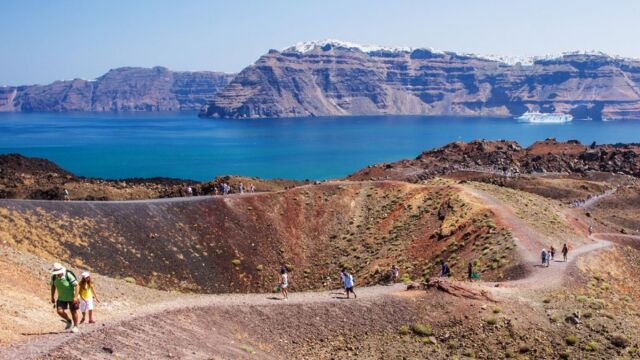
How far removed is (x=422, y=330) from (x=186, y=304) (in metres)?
11.9

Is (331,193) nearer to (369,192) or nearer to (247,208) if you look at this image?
(369,192)

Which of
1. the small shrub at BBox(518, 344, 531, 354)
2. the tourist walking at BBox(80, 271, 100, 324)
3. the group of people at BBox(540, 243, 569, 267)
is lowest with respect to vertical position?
the small shrub at BBox(518, 344, 531, 354)

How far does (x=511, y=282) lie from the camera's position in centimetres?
4009

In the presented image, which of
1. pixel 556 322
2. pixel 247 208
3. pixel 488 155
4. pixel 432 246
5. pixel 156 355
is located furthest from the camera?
pixel 488 155

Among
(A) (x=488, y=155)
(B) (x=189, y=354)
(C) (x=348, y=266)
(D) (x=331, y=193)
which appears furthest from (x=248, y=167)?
(B) (x=189, y=354)

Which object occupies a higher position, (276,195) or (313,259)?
(276,195)

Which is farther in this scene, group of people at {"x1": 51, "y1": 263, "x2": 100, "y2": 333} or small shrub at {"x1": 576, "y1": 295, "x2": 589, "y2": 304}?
small shrub at {"x1": 576, "y1": 295, "x2": 589, "y2": 304}

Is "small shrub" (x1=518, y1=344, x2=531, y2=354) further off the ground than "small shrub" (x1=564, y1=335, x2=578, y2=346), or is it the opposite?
"small shrub" (x1=564, y1=335, x2=578, y2=346)

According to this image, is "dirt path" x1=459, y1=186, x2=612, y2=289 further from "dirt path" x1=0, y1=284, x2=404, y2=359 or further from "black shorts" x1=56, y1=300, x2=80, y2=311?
"black shorts" x1=56, y1=300, x2=80, y2=311

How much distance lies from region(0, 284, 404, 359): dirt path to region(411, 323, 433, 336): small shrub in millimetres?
3340

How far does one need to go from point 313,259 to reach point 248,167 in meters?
129

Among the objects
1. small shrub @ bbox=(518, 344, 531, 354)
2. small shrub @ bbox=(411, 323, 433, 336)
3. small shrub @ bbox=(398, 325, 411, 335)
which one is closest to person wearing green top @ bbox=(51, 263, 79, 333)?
small shrub @ bbox=(398, 325, 411, 335)

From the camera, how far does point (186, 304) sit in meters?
30.3

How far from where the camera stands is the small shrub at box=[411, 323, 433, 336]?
31.7 metres
